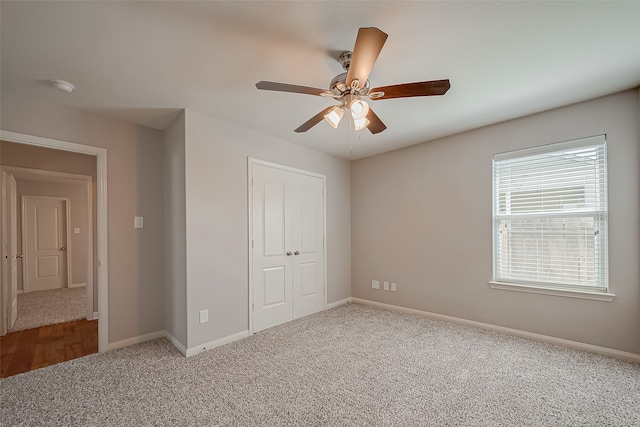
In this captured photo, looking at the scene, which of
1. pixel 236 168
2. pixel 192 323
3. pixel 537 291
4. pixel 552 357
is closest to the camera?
pixel 552 357

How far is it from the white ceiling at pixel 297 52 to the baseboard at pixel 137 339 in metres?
2.37

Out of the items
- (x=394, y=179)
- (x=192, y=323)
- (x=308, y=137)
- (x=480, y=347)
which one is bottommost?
(x=480, y=347)

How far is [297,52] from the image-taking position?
191 centimetres

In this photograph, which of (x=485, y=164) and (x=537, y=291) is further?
(x=485, y=164)

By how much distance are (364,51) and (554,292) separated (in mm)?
3088

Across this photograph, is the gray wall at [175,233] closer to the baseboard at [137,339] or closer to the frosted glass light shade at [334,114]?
the baseboard at [137,339]

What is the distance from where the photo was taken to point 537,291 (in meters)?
2.99

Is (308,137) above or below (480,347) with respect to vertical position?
above

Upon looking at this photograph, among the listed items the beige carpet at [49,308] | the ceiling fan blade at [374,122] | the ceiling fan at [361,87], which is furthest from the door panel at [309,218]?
the beige carpet at [49,308]

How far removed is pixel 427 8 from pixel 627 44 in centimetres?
150

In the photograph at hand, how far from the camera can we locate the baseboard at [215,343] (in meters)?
2.76

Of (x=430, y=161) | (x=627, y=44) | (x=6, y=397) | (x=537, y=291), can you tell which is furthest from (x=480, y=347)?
(x=6, y=397)

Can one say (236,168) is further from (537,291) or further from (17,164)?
(537,291)

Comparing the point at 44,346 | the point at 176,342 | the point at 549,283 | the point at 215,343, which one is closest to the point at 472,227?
the point at 549,283
